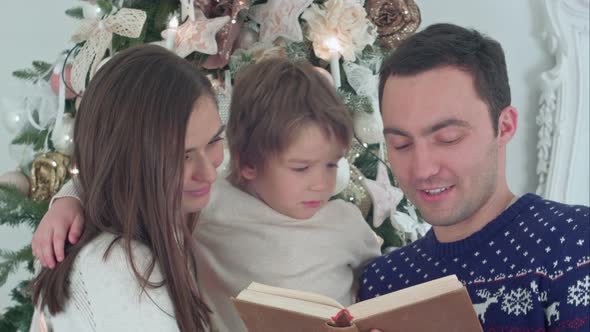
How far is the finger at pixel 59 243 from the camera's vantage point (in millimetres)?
1279

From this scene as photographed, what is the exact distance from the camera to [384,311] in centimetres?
106

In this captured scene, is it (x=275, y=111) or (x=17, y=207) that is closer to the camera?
(x=275, y=111)

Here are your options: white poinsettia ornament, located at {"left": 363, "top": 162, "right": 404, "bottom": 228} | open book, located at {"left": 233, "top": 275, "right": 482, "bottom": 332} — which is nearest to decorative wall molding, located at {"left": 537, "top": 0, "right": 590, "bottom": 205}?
white poinsettia ornament, located at {"left": 363, "top": 162, "right": 404, "bottom": 228}

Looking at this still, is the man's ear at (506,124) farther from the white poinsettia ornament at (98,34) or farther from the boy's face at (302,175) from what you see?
the white poinsettia ornament at (98,34)

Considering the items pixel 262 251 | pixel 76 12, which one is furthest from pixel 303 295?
pixel 76 12

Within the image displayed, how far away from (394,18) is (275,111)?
0.61 metres

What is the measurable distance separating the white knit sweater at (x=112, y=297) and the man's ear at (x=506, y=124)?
679 millimetres

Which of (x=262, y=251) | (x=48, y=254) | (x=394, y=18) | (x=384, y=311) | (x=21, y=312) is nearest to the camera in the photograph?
(x=384, y=311)

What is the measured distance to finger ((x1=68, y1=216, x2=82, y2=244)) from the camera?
1294mm

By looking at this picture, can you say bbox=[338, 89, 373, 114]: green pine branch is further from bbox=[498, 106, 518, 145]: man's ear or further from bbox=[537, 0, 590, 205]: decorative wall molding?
bbox=[537, 0, 590, 205]: decorative wall molding

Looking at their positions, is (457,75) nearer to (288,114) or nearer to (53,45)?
(288,114)

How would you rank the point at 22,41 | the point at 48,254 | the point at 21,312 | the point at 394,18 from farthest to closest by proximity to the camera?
the point at 22,41, the point at 394,18, the point at 21,312, the point at 48,254

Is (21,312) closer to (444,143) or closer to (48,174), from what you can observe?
(48,174)

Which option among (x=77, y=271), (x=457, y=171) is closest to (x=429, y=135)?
(x=457, y=171)
